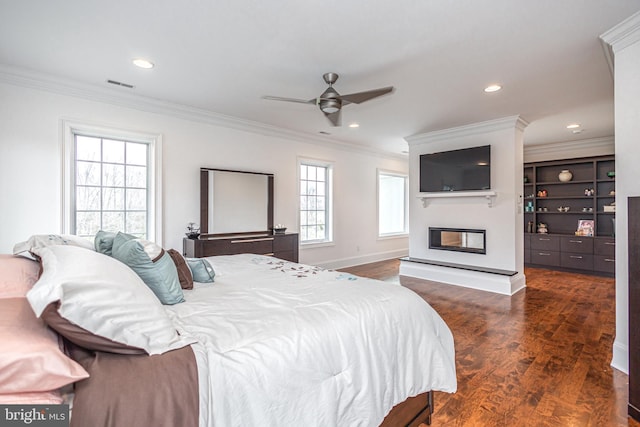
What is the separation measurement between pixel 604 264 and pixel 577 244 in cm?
50

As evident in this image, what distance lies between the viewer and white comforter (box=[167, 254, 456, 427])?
1.07 meters

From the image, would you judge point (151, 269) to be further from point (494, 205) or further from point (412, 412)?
point (494, 205)

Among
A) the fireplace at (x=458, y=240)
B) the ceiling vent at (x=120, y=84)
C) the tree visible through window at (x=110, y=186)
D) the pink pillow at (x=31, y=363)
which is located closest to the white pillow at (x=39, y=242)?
the pink pillow at (x=31, y=363)

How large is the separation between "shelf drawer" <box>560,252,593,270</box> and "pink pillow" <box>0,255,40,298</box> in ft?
24.7

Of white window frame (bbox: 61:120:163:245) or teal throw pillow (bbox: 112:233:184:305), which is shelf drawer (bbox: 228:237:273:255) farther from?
teal throw pillow (bbox: 112:233:184:305)

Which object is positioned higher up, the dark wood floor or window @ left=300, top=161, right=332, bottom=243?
window @ left=300, top=161, right=332, bottom=243

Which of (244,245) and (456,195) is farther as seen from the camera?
(456,195)

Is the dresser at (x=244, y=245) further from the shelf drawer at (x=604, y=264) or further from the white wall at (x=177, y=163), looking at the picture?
the shelf drawer at (x=604, y=264)

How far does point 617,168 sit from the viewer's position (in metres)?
2.45

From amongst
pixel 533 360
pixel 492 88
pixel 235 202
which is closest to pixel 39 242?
pixel 235 202

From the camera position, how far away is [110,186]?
13.1 feet

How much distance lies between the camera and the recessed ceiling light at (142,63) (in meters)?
3.02

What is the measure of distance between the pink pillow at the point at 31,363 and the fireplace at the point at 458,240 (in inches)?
213

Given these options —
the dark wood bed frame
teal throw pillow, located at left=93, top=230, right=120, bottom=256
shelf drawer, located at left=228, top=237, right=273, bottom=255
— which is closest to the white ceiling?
teal throw pillow, located at left=93, top=230, right=120, bottom=256
